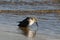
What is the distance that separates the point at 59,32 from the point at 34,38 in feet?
3.67

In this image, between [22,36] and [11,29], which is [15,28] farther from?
[22,36]

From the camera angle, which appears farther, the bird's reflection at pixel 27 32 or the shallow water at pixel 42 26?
the shallow water at pixel 42 26

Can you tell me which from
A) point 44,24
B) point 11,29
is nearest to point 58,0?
point 44,24

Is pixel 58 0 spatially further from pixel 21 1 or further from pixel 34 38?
pixel 34 38

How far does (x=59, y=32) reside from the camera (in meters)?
8.28

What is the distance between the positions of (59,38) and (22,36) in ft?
3.06

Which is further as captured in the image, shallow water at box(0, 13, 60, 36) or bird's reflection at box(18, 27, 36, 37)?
shallow water at box(0, 13, 60, 36)

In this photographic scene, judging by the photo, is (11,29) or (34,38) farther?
(11,29)

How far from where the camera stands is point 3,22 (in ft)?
31.9

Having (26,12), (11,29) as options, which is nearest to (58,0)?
(26,12)

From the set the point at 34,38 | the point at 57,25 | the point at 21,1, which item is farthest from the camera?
the point at 21,1

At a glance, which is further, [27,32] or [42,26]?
[42,26]

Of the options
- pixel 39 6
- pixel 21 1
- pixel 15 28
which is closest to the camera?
pixel 15 28

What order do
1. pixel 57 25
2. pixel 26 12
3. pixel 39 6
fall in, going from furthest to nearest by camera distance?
pixel 39 6 → pixel 26 12 → pixel 57 25
